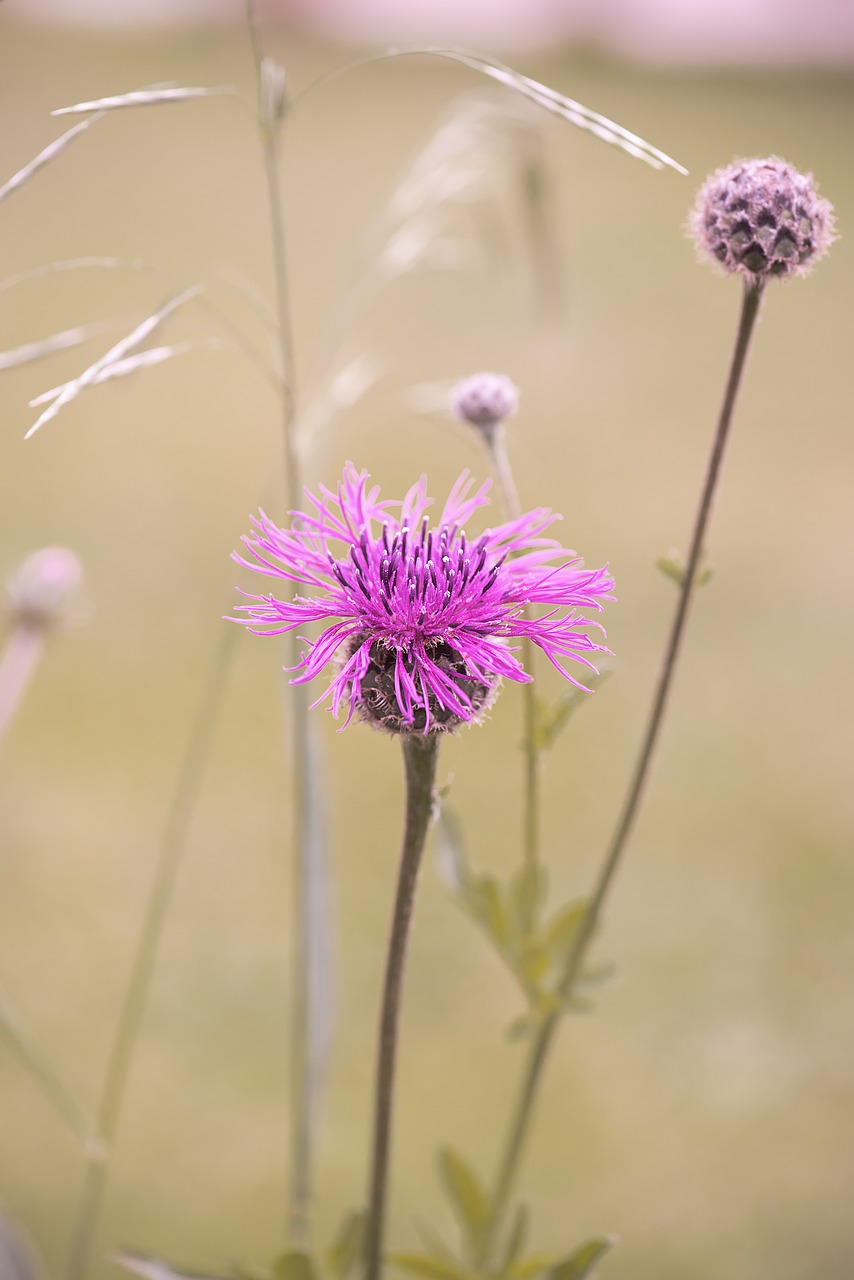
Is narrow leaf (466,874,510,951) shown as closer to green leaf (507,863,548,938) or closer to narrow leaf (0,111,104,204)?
green leaf (507,863,548,938)

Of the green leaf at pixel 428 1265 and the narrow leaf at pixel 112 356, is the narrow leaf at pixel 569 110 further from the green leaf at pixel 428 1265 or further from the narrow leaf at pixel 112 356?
the green leaf at pixel 428 1265

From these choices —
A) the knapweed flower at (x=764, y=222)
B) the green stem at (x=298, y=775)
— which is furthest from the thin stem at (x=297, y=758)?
the knapweed flower at (x=764, y=222)

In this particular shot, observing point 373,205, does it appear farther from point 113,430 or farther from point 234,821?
point 234,821

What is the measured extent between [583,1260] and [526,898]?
0.09 metres

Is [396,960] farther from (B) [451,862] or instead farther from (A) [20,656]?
(A) [20,656]

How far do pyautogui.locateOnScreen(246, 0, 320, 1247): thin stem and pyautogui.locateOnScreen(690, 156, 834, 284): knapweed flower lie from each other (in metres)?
0.10

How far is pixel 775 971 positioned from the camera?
60 centimetres

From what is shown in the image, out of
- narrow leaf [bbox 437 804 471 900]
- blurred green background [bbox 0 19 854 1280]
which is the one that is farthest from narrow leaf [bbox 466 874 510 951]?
blurred green background [bbox 0 19 854 1280]

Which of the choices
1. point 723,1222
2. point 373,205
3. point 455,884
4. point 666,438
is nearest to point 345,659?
point 455,884

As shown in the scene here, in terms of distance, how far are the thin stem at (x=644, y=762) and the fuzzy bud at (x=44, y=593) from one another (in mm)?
193

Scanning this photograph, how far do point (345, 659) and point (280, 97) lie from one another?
133 millimetres

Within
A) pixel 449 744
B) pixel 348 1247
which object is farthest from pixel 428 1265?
pixel 449 744

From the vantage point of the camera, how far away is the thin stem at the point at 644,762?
26cm

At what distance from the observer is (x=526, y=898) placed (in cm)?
33
